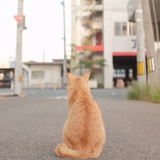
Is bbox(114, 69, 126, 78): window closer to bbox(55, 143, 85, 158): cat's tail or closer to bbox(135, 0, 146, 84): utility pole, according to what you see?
bbox(135, 0, 146, 84): utility pole

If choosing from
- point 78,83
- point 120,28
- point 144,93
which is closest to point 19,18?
point 144,93

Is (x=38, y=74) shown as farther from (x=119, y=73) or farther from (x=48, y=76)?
(x=119, y=73)

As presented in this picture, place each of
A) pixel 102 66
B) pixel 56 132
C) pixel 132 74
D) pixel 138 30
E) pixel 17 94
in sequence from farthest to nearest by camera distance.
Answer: pixel 132 74, pixel 102 66, pixel 17 94, pixel 138 30, pixel 56 132

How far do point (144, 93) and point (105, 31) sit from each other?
2267 cm

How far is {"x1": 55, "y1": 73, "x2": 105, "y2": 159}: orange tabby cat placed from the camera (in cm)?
258

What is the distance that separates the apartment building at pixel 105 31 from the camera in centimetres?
3353

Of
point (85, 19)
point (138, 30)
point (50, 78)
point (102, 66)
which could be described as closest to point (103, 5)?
point (85, 19)

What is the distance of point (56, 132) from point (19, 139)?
0.77 metres

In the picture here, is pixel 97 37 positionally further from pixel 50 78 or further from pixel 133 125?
pixel 133 125

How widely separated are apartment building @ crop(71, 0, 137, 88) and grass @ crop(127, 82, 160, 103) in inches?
783

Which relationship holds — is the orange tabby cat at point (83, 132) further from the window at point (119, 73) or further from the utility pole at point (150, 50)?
the window at point (119, 73)

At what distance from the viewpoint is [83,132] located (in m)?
2.57

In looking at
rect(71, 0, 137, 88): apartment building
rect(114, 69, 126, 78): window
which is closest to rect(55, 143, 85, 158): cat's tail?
rect(71, 0, 137, 88): apartment building

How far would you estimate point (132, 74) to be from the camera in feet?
Answer: 148
